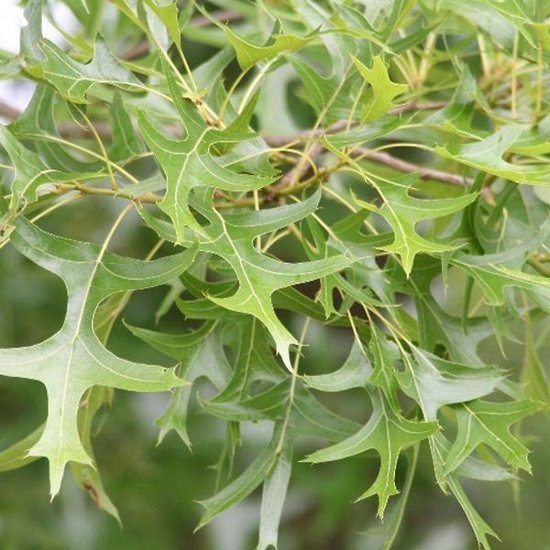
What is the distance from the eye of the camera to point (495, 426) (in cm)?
103

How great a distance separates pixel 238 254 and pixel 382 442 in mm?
217

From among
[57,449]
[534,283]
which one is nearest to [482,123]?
[534,283]

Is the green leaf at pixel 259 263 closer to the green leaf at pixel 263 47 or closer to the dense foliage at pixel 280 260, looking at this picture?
the dense foliage at pixel 280 260

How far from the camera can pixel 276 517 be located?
3.59ft

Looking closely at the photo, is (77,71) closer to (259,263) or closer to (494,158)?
(259,263)

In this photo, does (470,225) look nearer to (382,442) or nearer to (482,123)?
(382,442)

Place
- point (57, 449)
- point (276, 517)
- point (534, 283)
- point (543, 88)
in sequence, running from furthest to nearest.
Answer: point (543, 88) < point (276, 517) < point (534, 283) < point (57, 449)

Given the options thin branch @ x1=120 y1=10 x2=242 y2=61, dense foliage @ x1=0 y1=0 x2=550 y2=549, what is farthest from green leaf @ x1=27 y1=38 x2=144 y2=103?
thin branch @ x1=120 y1=10 x2=242 y2=61

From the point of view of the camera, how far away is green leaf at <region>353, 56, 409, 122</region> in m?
0.96

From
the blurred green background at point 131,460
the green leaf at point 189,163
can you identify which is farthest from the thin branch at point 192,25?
the green leaf at point 189,163

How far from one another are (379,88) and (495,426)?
0.32 metres

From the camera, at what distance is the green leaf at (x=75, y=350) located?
2.87 ft

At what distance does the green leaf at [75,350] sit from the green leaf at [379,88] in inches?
8.7

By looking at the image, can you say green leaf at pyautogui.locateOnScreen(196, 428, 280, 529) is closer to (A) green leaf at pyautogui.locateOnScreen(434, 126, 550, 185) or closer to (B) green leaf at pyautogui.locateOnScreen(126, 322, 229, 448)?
(B) green leaf at pyautogui.locateOnScreen(126, 322, 229, 448)
